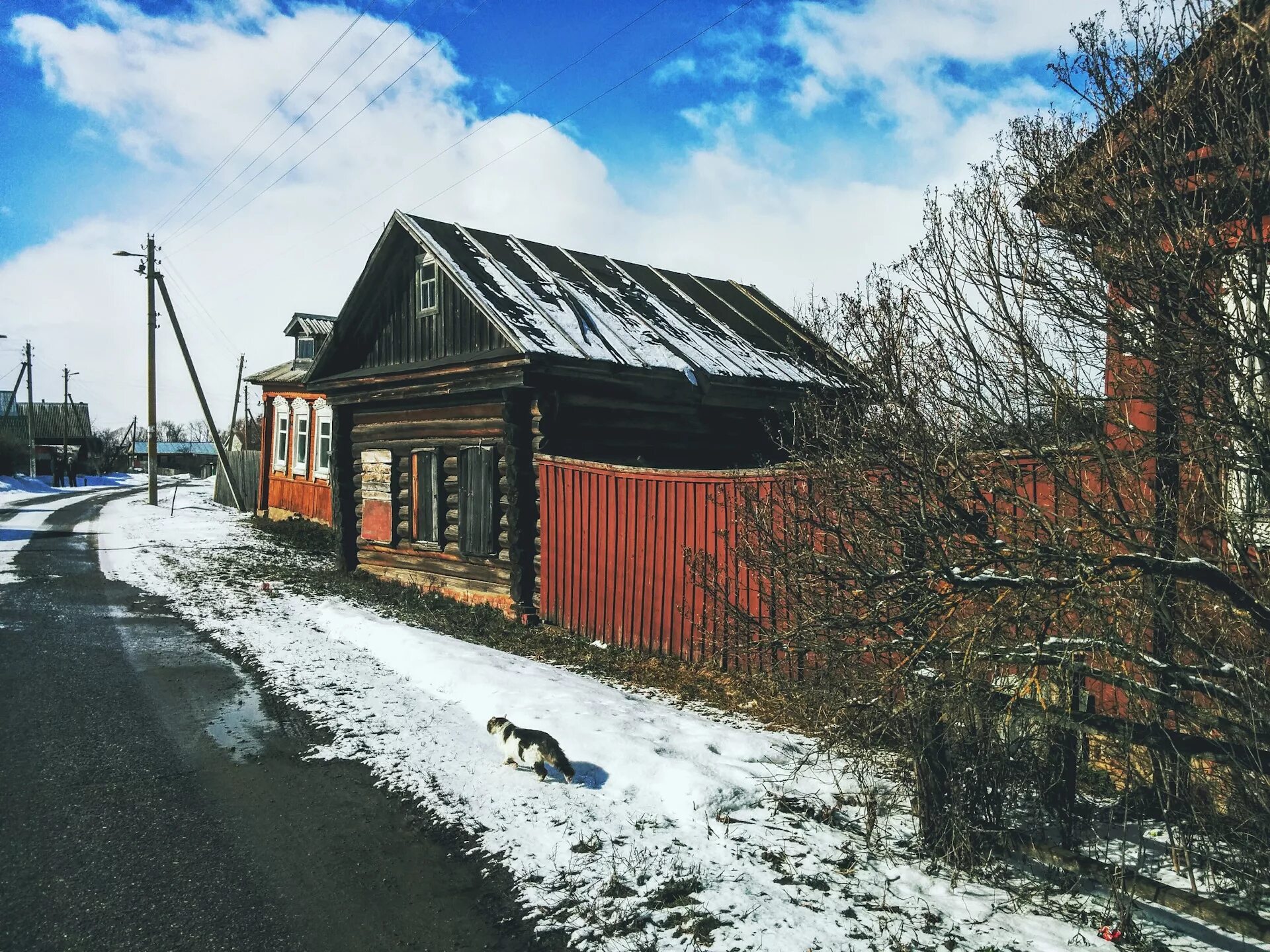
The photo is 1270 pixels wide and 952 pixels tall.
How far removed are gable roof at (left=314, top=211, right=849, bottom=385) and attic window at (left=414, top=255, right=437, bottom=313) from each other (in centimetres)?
40

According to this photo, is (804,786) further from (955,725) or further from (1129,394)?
(1129,394)

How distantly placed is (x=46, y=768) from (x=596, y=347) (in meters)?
7.37

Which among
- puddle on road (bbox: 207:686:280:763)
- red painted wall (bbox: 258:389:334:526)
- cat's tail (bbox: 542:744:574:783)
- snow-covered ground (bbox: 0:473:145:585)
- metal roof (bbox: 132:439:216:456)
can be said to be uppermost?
metal roof (bbox: 132:439:216:456)

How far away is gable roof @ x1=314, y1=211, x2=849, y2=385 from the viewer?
35.2ft

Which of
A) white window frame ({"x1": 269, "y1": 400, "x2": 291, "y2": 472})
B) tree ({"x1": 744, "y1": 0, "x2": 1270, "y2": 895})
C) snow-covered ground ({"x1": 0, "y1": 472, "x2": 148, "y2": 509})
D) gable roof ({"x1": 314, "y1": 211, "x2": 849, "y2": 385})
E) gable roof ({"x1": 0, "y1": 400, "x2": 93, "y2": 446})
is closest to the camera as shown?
tree ({"x1": 744, "y1": 0, "x2": 1270, "y2": 895})

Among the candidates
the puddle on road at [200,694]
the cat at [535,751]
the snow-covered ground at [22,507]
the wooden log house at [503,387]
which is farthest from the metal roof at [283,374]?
the cat at [535,751]

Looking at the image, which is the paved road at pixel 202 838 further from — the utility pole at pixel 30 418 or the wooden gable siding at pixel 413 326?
the utility pole at pixel 30 418

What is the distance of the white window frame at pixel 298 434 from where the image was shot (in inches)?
940

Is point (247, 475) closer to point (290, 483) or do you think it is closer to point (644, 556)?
point (290, 483)

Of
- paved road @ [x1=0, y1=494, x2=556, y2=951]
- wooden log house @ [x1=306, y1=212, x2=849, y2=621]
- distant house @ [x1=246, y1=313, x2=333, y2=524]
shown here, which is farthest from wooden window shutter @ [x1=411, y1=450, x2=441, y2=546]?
distant house @ [x1=246, y1=313, x2=333, y2=524]

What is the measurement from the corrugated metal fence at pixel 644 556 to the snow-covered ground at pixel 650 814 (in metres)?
1.07

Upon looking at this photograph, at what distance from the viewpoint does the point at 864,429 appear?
4.28 meters

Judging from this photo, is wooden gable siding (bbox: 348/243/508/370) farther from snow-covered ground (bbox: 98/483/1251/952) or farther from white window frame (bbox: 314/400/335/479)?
white window frame (bbox: 314/400/335/479)

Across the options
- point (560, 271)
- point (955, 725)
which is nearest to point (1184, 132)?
point (955, 725)
